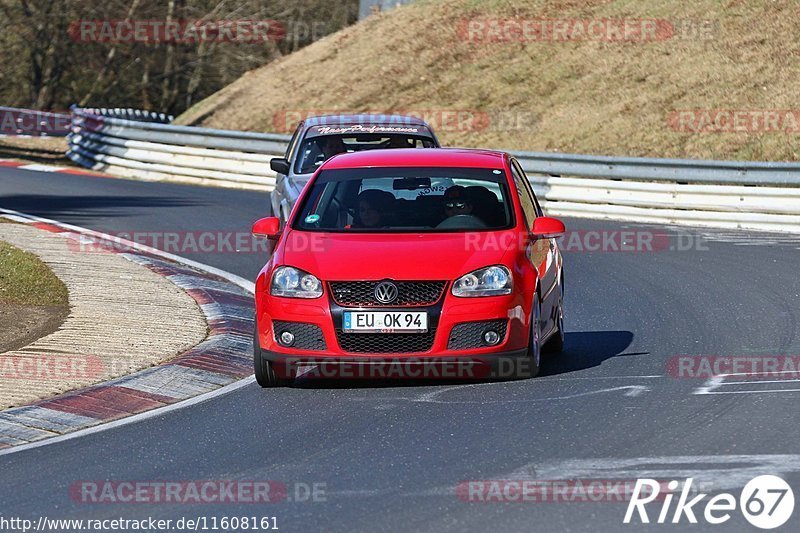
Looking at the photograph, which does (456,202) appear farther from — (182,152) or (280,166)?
(182,152)

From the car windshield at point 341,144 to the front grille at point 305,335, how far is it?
677cm

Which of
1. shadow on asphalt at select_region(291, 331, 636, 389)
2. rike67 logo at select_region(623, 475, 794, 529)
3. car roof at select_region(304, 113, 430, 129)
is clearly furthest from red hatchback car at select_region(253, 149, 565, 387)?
car roof at select_region(304, 113, 430, 129)

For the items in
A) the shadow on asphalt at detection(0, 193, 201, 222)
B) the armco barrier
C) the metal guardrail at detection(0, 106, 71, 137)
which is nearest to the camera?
the armco barrier

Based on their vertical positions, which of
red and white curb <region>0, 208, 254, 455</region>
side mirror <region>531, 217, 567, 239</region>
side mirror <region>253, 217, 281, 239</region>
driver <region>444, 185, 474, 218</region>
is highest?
driver <region>444, 185, 474, 218</region>

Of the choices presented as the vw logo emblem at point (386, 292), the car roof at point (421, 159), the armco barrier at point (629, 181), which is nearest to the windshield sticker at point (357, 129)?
the car roof at point (421, 159)

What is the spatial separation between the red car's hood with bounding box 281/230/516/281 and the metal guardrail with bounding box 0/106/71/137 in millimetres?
34563

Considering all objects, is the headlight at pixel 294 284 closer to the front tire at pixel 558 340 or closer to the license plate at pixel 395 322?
the license plate at pixel 395 322

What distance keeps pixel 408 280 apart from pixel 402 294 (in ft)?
0.31

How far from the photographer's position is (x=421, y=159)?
1058cm

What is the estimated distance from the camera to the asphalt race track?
6320mm

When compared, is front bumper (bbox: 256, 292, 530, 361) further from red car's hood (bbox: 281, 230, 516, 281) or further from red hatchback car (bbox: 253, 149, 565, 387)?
red car's hood (bbox: 281, 230, 516, 281)

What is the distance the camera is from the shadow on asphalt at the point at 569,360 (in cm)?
955

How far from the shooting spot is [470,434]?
25.6 feet

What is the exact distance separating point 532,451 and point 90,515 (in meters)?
2.23
